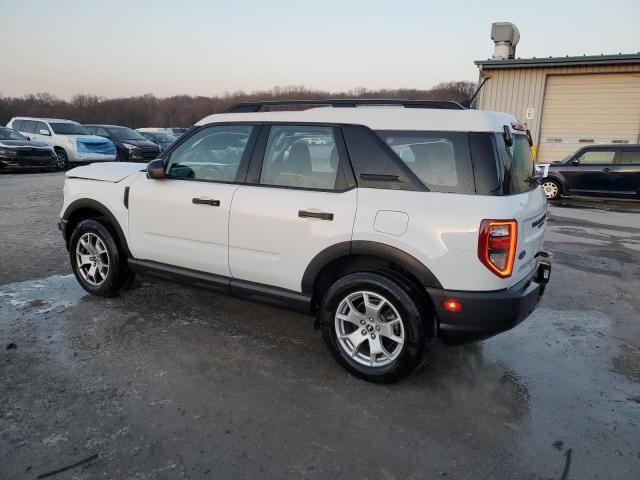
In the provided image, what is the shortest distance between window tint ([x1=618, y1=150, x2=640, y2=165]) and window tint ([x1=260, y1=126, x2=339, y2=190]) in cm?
1229

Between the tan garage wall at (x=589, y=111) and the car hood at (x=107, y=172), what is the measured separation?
54.3 ft

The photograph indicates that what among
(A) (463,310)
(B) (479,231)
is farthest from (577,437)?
(B) (479,231)

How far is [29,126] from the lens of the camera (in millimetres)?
18641

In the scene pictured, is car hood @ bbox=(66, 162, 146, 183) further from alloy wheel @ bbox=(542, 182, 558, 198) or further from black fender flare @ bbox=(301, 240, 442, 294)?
alloy wheel @ bbox=(542, 182, 558, 198)

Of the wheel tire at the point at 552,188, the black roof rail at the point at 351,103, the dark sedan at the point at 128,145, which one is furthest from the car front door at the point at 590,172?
the dark sedan at the point at 128,145

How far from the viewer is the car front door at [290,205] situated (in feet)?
10.8

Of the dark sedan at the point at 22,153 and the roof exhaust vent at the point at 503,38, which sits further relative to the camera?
the roof exhaust vent at the point at 503,38

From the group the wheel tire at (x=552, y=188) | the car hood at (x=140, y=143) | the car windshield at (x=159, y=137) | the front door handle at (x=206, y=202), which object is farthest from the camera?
the car windshield at (x=159, y=137)

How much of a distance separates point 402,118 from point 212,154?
166cm

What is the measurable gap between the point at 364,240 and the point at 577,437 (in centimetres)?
165

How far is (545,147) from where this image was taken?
1773 centimetres

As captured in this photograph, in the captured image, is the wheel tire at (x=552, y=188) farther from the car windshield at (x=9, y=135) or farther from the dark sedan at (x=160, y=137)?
the dark sedan at (x=160, y=137)

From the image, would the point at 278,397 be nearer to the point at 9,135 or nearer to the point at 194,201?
the point at 194,201

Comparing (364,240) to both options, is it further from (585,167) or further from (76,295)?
(585,167)
